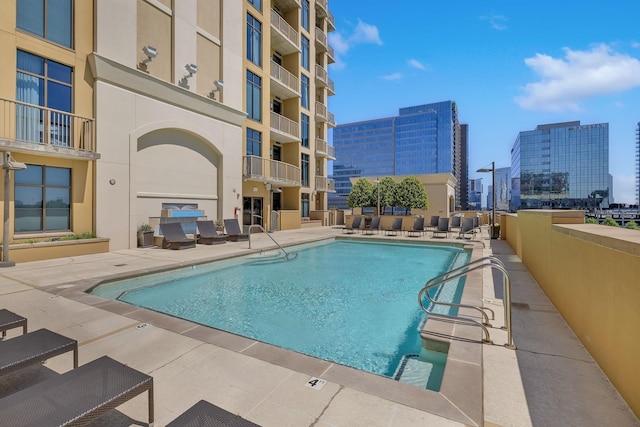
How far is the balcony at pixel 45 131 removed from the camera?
8812 mm

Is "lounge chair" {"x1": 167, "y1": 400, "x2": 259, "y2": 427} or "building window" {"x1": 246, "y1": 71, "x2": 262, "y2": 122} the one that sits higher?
"building window" {"x1": 246, "y1": 71, "x2": 262, "y2": 122}

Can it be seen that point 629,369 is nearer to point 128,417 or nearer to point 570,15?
point 128,417

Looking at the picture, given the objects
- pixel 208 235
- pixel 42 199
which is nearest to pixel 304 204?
pixel 208 235

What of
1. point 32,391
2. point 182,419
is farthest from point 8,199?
point 182,419

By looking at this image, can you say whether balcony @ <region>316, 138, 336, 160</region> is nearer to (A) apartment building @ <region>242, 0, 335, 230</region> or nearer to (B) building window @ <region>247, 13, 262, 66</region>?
(A) apartment building @ <region>242, 0, 335, 230</region>

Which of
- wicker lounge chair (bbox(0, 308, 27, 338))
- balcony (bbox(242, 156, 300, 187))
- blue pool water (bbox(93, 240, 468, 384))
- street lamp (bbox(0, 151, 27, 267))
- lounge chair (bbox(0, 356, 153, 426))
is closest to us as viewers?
lounge chair (bbox(0, 356, 153, 426))

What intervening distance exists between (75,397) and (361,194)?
85.8ft

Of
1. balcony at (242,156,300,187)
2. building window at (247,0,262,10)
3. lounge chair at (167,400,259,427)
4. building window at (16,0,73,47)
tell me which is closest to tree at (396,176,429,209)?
balcony at (242,156,300,187)

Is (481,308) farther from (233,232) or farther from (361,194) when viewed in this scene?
(361,194)

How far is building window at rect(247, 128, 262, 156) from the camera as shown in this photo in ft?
62.1

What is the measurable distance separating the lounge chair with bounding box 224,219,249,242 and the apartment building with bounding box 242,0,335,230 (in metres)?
3.84

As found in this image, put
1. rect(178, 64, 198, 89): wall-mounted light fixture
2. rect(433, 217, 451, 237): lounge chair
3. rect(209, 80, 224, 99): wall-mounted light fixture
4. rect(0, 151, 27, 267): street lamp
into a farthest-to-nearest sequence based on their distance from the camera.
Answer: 1. rect(433, 217, 451, 237): lounge chair
2. rect(209, 80, 224, 99): wall-mounted light fixture
3. rect(178, 64, 198, 89): wall-mounted light fixture
4. rect(0, 151, 27, 267): street lamp

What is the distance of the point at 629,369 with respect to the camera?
248cm

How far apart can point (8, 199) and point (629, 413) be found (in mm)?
12846
